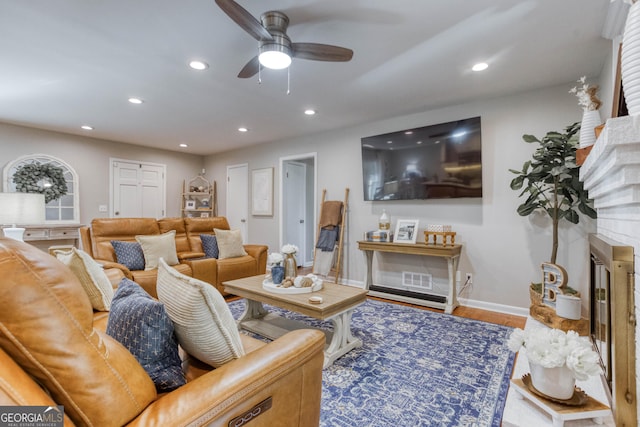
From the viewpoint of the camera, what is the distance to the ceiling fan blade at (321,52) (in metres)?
2.03

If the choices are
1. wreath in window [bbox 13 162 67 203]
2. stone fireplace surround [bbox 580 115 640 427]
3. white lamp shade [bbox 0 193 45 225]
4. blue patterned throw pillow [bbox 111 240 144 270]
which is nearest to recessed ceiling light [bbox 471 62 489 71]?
stone fireplace surround [bbox 580 115 640 427]

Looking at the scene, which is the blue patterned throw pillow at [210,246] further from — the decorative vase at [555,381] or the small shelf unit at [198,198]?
the decorative vase at [555,381]

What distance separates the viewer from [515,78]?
2895mm

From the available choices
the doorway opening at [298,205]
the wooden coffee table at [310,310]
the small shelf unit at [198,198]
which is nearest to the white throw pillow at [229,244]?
the wooden coffee table at [310,310]

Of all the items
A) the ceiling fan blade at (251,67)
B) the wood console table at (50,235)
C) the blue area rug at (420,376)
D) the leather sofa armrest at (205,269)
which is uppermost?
the ceiling fan blade at (251,67)

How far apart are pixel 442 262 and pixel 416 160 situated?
1295 millimetres

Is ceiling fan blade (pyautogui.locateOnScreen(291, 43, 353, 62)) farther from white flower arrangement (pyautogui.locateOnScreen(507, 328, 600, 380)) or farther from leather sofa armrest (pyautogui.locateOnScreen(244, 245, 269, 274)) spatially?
leather sofa armrest (pyautogui.locateOnScreen(244, 245, 269, 274))

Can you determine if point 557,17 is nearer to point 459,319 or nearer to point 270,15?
point 270,15

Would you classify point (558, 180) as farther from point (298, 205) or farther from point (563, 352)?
point (298, 205)

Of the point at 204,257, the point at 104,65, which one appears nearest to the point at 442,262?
the point at 204,257

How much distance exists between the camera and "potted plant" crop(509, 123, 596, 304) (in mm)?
2658

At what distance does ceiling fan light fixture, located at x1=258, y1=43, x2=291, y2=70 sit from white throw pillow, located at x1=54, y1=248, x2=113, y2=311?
5.54 feet

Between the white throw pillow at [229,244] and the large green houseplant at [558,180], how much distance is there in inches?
130

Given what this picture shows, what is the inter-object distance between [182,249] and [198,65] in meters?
2.46
